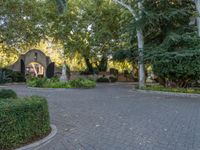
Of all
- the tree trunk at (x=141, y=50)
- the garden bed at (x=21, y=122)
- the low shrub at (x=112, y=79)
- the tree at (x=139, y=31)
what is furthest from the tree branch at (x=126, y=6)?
the garden bed at (x=21, y=122)

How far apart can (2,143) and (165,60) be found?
40.2 ft

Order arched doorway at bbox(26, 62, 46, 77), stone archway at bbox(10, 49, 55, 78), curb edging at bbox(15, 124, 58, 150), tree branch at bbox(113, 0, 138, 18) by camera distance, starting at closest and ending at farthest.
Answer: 1. curb edging at bbox(15, 124, 58, 150)
2. tree branch at bbox(113, 0, 138, 18)
3. stone archway at bbox(10, 49, 55, 78)
4. arched doorway at bbox(26, 62, 46, 77)

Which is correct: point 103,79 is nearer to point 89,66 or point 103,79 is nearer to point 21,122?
point 89,66

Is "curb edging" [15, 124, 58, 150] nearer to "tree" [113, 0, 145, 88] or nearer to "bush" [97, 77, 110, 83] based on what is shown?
"tree" [113, 0, 145, 88]

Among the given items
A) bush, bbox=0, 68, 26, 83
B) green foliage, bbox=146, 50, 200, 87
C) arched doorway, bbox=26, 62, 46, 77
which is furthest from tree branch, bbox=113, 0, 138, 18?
arched doorway, bbox=26, 62, 46, 77

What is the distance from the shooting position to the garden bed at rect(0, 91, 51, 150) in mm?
4391

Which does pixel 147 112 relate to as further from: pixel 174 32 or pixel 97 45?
pixel 97 45

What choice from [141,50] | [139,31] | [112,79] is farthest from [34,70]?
[141,50]

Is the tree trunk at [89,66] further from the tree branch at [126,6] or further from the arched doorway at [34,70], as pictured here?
the tree branch at [126,6]

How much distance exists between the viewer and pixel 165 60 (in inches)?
591

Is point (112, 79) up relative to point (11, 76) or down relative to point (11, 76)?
down

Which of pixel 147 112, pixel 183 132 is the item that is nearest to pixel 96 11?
pixel 147 112

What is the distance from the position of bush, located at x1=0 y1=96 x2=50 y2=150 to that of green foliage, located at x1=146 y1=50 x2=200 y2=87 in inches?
441

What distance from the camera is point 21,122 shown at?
464cm
